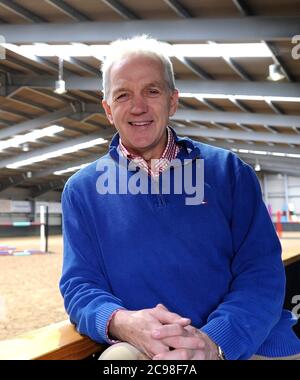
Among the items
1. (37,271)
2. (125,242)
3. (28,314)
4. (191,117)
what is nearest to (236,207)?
(125,242)

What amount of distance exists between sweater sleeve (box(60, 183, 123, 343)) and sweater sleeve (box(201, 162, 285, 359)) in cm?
25

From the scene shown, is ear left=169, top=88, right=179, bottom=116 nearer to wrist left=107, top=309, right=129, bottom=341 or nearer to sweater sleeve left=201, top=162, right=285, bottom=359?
sweater sleeve left=201, top=162, right=285, bottom=359

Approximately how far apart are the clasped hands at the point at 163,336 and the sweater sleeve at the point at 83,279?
5 cm

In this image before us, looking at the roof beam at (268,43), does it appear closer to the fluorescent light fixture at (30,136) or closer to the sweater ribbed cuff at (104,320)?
the sweater ribbed cuff at (104,320)

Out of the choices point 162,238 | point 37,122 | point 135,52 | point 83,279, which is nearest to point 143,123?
point 135,52

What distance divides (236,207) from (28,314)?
379 cm

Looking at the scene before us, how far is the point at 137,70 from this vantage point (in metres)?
1.24

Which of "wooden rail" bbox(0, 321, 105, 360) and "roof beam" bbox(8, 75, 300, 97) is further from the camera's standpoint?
"roof beam" bbox(8, 75, 300, 97)

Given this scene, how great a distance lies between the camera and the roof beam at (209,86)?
26.6ft

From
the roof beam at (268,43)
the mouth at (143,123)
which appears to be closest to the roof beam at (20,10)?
the roof beam at (268,43)

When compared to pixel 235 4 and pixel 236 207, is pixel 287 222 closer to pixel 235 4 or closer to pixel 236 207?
pixel 235 4

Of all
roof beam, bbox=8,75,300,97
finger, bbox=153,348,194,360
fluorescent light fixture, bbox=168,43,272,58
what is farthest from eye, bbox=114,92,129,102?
roof beam, bbox=8,75,300,97

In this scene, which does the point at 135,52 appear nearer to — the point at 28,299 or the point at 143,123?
the point at 143,123

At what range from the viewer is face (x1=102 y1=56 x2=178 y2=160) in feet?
4.09
